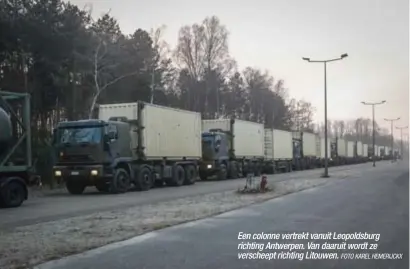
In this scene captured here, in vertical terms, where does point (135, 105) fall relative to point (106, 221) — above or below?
above

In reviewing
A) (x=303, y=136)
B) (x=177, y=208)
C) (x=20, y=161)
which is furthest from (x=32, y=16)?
(x=303, y=136)

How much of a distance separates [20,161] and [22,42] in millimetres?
12132

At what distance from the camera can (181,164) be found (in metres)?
28.2

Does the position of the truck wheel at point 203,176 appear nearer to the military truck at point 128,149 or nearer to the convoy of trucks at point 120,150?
the convoy of trucks at point 120,150

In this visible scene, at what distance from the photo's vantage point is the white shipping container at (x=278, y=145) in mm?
45203

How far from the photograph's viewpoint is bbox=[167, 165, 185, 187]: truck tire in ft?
89.1

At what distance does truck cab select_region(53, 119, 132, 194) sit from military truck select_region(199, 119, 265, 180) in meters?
12.4

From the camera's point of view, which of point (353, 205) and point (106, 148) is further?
point (106, 148)

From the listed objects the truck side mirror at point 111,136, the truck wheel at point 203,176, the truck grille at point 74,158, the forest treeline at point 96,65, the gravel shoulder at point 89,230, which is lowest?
→ the gravel shoulder at point 89,230

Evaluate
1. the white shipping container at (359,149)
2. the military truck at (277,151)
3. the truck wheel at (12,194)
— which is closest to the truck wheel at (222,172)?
the military truck at (277,151)

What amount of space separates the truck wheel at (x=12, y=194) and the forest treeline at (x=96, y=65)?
38.1 feet

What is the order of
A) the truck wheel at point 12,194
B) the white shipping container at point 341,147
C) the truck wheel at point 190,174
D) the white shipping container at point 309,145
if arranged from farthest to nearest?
the white shipping container at point 341,147
the white shipping container at point 309,145
the truck wheel at point 190,174
the truck wheel at point 12,194

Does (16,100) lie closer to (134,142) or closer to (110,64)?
(134,142)

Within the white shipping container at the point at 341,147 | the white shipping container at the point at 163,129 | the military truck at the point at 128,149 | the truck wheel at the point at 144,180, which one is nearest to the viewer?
the military truck at the point at 128,149
